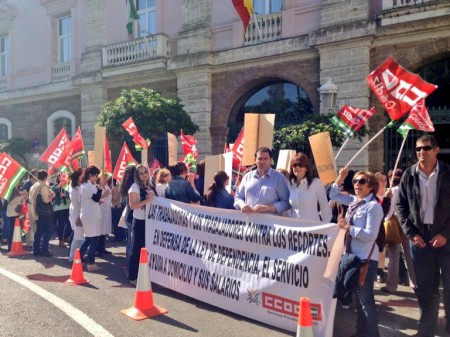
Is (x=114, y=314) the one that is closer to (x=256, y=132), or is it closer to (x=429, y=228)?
(x=256, y=132)

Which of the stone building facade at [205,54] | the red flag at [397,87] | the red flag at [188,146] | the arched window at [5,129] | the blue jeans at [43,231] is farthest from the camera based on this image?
the arched window at [5,129]

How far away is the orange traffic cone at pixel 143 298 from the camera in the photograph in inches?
177

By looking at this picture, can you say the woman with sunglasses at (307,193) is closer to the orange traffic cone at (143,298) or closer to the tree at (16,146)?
the orange traffic cone at (143,298)

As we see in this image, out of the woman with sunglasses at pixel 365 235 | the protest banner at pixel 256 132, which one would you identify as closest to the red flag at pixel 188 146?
the protest banner at pixel 256 132

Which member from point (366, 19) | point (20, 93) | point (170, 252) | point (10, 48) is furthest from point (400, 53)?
point (10, 48)

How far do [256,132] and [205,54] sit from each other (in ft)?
28.3

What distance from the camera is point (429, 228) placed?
3834 millimetres

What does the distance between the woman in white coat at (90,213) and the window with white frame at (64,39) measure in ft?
45.5

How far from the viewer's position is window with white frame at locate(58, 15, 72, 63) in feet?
61.9

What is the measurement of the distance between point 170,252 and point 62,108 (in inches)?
596

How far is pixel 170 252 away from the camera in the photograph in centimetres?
517

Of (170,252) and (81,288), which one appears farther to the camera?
(81,288)

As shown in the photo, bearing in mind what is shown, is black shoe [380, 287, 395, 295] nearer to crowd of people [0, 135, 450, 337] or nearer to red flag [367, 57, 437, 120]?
crowd of people [0, 135, 450, 337]

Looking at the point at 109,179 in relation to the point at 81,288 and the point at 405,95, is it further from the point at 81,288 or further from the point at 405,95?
the point at 405,95
